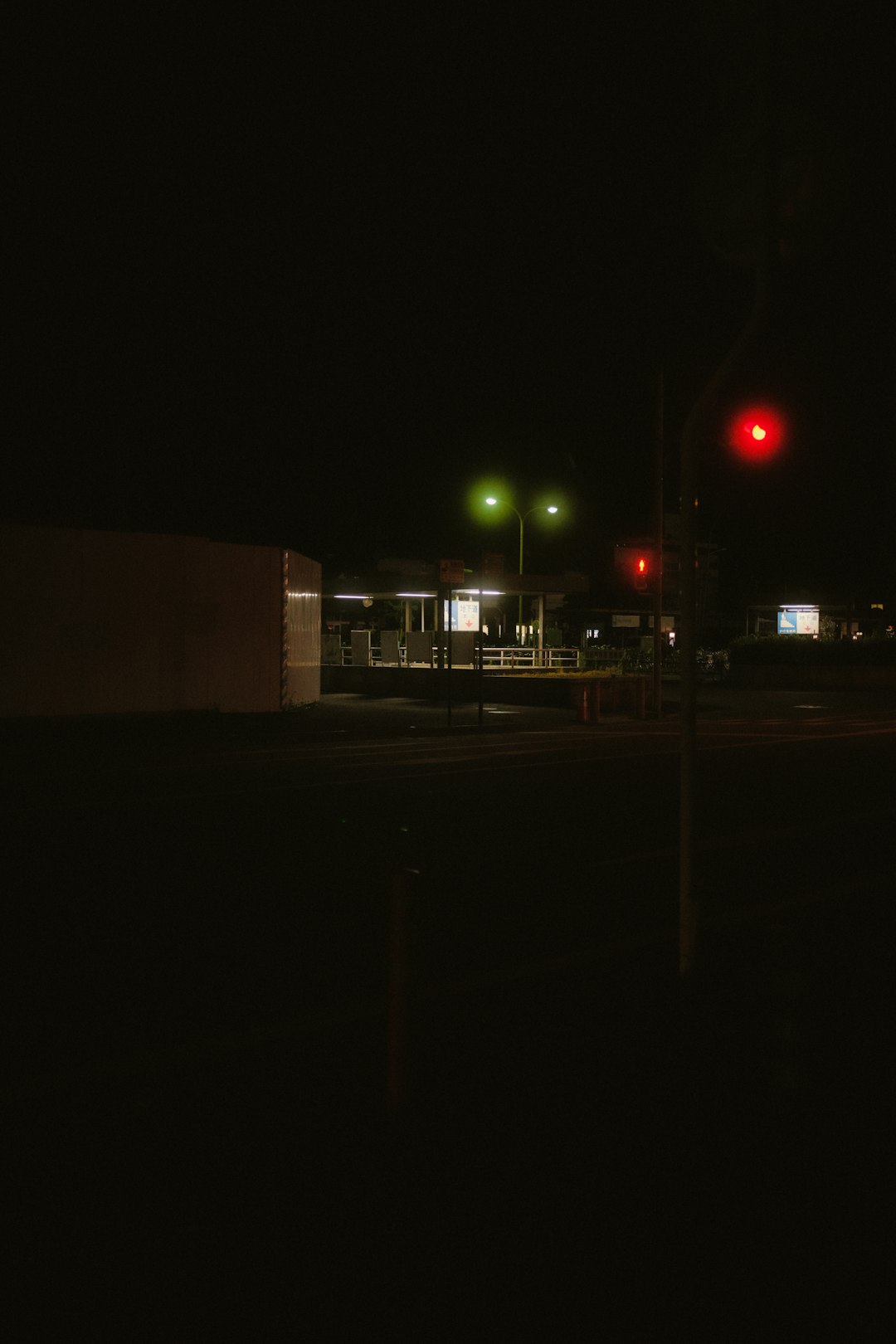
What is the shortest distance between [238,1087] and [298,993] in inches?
54.5

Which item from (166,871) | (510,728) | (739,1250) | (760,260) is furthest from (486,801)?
(510,728)

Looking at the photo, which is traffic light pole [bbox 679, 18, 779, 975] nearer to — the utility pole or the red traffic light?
the red traffic light

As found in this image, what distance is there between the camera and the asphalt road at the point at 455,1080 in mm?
3539

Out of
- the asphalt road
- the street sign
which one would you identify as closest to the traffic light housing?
the asphalt road

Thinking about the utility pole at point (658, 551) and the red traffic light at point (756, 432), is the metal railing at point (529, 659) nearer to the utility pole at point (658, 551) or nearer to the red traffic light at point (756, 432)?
the utility pole at point (658, 551)

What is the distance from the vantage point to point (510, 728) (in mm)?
25609

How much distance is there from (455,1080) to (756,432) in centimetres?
478

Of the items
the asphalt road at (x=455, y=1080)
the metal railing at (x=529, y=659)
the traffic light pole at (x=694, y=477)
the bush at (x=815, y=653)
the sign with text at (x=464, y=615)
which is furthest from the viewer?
the bush at (x=815, y=653)

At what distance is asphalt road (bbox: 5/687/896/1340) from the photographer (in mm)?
3539

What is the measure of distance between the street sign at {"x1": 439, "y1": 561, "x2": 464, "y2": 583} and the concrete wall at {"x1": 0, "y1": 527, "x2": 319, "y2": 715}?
4829 millimetres

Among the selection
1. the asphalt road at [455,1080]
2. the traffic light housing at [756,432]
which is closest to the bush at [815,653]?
the asphalt road at [455,1080]

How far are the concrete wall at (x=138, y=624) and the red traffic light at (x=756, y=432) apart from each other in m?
17.4

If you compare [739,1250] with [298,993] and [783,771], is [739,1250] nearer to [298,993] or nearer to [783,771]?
[298,993]

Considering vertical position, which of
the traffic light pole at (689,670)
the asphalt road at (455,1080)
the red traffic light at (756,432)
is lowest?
the asphalt road at (455,1080)
